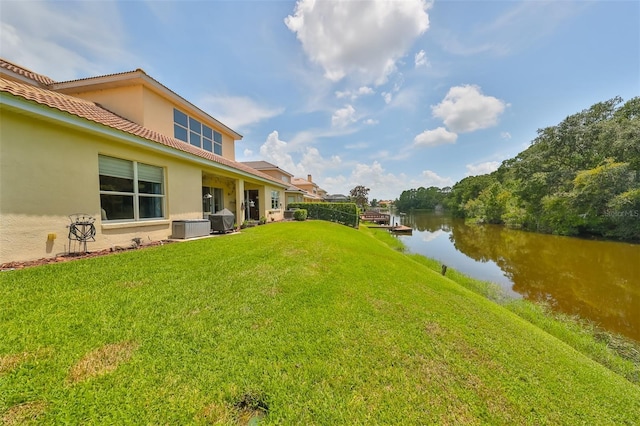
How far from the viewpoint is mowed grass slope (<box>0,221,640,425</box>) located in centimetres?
219

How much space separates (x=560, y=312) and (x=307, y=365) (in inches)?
380

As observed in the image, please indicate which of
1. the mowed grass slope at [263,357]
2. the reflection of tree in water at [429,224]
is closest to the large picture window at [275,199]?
the mowed grass slope at [263,357]

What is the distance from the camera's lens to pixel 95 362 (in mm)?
2471

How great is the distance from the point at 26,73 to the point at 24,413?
13587 millimetres

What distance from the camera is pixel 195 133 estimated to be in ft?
41.9

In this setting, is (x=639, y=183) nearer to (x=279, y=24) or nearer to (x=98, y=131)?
(x=279, y=24)

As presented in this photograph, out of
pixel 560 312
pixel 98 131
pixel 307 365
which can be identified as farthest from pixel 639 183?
pixel 98 131

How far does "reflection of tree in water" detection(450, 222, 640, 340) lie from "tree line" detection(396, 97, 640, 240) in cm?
340

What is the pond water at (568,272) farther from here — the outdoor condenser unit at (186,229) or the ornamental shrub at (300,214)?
the outdoor condenser unit at (186,229)

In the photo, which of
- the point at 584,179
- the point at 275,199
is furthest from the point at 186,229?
the point at 584,179

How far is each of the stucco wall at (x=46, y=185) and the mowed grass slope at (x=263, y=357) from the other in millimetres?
975

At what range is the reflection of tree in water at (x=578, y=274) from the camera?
8219mm

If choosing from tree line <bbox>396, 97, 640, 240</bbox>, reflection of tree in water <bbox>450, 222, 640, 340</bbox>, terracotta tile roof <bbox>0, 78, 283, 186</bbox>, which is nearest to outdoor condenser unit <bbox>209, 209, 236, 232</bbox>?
terracotta tile roof <bbox>0, 78, 283, 186</bbox>

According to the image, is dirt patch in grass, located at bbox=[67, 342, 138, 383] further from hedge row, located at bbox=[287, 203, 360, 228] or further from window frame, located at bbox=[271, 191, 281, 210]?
hedge row, located at bbox=[287, 203, 360, 228]
